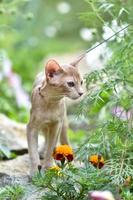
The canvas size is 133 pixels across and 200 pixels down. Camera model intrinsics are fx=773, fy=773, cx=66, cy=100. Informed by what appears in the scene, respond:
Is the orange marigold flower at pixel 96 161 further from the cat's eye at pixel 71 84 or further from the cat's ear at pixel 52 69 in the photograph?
the cat's ear at pixel 52 69

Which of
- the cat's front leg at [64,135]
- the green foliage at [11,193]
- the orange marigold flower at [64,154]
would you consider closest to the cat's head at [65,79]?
the orange marigold flower at [64,154]

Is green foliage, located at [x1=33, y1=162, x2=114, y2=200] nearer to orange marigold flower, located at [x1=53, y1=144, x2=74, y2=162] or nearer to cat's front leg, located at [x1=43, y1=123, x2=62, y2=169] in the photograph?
orange marigold flower, located at [x1=53, y1=144, x2=74, y2=162]

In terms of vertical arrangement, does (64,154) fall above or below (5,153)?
above

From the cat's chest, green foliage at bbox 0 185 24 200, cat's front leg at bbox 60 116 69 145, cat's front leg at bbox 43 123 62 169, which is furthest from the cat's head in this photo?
green foliage at bbox 0 185 24 200

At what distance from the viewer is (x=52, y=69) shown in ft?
16.7

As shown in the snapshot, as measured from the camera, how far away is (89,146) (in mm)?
4742

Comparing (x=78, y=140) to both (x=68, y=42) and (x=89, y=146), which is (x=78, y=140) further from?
(x=68, y=42)

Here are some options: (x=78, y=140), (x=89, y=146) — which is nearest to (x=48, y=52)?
(x=78, y=140)

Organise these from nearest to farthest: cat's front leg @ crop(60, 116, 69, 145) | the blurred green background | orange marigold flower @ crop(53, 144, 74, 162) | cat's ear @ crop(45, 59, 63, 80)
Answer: orange marigold flower @ crop(53, 144, 74, 162), cat's ear @ crop(45, 59, 63, 80), cat's front leg @ crop(60, 116, 69, 145), the blurred green background

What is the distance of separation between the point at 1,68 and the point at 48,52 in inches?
114

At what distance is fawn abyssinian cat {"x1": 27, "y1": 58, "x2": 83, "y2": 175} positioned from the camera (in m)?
5.09

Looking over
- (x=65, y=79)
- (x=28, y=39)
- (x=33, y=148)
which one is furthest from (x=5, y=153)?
(x=28, y=39)

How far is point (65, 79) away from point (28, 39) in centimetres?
536

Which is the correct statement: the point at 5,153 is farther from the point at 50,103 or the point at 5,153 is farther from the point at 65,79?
the point at 65,79
